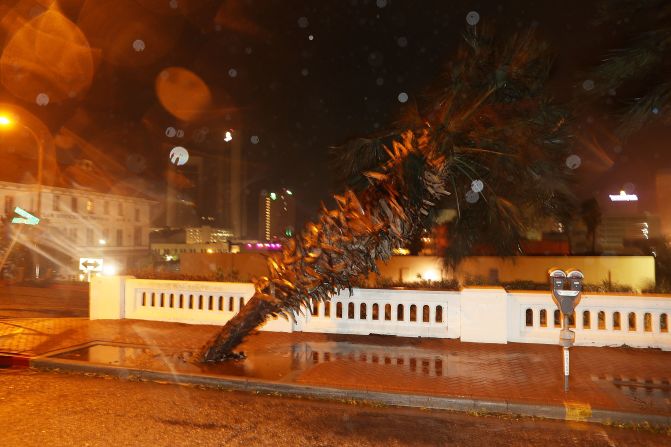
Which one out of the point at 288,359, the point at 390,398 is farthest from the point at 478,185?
the point at 288,359

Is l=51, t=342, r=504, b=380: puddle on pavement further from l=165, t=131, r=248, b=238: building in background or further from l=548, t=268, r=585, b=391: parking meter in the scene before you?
l=165, t=131, r=248, b=238: building in background

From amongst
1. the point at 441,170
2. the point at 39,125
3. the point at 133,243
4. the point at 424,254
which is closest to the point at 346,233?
the point at 441,170

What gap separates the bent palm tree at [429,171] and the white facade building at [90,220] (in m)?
28.7

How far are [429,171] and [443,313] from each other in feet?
10.1

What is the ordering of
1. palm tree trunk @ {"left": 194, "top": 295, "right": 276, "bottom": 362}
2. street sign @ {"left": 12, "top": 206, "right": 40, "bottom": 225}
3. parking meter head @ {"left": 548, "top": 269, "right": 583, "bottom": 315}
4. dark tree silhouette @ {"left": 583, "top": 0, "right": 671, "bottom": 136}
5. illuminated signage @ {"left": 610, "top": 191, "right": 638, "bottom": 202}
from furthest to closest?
illuminated signage @ {"left": 610, "top": 191, "right": 638, "bottom": 202}, street sign @ {"left": 12, "top": 206, "right": 40, "bottom": 225}, palm tree trunk @ {"left": 194, "top": 295, "right": 276, "bottom": 362}, dark tree silhouette @ {"left": 583, "top": 0, "right": 671, "bottom": 136}, parking meter head @ {"left": 548, "top": 269, "right": 583, "bottom": 315}

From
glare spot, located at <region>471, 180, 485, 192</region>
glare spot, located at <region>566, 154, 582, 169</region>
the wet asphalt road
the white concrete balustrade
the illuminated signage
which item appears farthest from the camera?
the illuminated signage

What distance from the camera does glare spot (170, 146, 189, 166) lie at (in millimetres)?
63537

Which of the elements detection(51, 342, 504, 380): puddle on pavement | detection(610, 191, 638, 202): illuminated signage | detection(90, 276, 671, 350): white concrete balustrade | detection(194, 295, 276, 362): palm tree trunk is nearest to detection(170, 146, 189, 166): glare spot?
detection(610, 191, 638, 202): illuminated signage

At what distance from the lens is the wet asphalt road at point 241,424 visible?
5.43 meters

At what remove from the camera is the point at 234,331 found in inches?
328

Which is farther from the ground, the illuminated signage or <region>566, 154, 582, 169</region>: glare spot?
the illuminated signage

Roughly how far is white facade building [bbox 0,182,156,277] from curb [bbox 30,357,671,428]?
28.1m

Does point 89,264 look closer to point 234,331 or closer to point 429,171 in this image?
point 234,331

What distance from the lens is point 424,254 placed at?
23.5 metres
